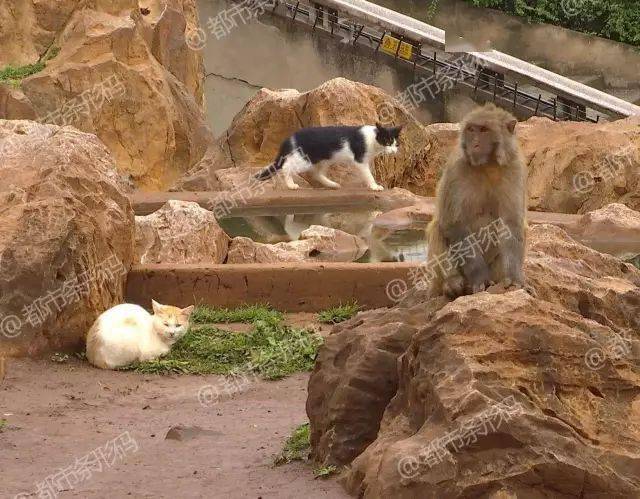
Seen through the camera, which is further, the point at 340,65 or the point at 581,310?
the point at 340,65

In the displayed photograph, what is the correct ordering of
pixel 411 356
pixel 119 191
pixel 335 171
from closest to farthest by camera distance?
1. pixel 411 356
2. pixel 119 191
3. pixel 335 171

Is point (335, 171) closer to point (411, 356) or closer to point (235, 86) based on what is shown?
point (235, 86)

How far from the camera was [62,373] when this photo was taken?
9.81 m

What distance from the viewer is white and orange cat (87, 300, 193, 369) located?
32.8 ft

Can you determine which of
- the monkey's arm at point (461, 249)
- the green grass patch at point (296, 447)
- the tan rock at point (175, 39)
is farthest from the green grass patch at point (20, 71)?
the monkey's arm at point (461, 249)

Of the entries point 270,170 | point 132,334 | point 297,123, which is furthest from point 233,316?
point 297,123

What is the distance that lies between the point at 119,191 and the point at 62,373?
7.41ft

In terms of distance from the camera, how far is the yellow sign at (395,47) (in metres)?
30.8

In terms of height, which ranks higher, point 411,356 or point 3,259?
point 411,356

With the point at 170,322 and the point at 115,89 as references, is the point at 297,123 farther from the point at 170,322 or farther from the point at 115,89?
the point at 170,322

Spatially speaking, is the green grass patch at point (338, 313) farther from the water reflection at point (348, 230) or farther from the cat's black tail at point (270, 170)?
the cat's black tail at point (270, 170)

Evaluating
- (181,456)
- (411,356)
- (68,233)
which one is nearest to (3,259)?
(68,233)

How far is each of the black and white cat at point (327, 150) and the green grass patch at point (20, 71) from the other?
516 cm

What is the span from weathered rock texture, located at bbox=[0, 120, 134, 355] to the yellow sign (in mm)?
20088
